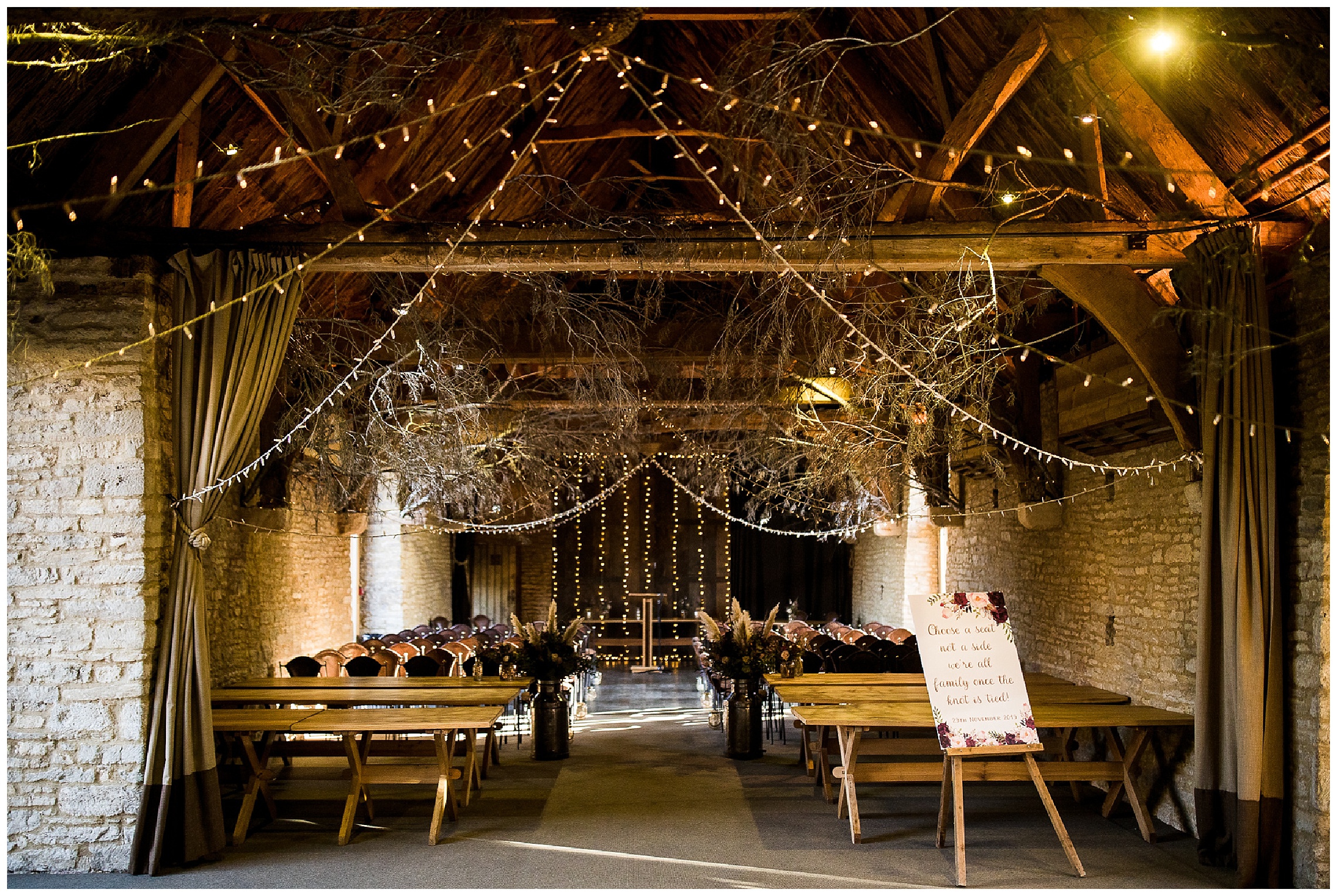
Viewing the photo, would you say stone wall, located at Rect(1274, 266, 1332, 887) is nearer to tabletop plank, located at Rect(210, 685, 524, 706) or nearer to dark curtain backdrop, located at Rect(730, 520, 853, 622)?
tabletop plank, located at Rect(210, 685, 524, 706)

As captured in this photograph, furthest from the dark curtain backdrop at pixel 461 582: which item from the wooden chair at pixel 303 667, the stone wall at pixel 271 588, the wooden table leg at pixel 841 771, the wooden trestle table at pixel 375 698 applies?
the wooden table leg at pixel 841 771

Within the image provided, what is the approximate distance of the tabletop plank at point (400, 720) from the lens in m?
5.95

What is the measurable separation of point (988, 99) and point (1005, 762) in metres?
3.70

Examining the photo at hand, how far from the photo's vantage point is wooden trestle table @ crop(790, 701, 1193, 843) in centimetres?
582

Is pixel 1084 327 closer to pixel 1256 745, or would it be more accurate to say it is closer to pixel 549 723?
pixel 1256 745

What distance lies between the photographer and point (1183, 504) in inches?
247

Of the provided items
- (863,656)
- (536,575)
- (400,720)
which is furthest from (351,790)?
(536,575)

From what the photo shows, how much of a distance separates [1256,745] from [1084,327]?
379cm

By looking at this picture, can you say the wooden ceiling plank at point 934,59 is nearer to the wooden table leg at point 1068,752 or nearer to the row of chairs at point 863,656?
the wooden table leg at point 1068,752

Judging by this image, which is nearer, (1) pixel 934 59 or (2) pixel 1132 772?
(1) pixel 934 59

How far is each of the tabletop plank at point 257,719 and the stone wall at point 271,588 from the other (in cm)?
102

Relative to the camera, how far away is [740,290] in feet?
25.5

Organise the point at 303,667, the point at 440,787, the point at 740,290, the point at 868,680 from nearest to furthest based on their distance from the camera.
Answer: the point at 440,787 < the point at 740,290 < the point at 868,680 < the point at 303,667

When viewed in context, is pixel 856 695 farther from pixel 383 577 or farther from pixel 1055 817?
pixel 383 577
